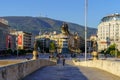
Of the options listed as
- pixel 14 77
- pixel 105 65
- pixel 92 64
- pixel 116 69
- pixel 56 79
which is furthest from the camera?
pixel 92 64

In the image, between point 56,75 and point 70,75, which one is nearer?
point 56,75

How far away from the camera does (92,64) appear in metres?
46.6

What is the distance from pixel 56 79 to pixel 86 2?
32.8 m

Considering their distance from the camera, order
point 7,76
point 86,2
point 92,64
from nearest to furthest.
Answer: point 7,76
point 92,64
point 86,2

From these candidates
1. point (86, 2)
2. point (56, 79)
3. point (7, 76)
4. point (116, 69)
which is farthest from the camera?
point (86, 2)

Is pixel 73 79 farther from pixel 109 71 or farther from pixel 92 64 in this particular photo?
pixel 92 64

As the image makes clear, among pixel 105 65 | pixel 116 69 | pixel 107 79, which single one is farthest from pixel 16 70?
pixel 105 65

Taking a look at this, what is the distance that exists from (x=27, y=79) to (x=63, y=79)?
2078mm

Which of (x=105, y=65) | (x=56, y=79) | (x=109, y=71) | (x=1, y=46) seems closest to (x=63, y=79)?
(x=56, y=79)

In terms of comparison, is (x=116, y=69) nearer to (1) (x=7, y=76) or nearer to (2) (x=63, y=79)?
(2) (x=63, y=79)

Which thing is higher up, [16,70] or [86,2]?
[86,2]

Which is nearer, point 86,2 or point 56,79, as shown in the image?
point 56,79

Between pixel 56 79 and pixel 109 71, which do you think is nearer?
pixel 56 79

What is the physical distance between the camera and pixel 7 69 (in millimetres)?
16547
